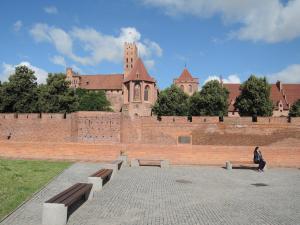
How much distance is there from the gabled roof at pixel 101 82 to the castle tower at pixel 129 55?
4.87 m

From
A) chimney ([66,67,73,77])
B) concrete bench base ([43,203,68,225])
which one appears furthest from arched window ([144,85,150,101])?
concrete bench base ([43,203,68,225])

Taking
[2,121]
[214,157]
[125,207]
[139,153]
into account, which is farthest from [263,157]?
[2,121]

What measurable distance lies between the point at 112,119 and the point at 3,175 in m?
15.0

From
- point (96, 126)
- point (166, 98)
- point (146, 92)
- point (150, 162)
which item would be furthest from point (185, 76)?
point (150, 162)

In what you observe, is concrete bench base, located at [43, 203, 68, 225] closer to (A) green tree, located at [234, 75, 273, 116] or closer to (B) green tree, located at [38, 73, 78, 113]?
(A) green tree, located at [234, 75, 273, 116]

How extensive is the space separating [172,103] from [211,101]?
4813mm

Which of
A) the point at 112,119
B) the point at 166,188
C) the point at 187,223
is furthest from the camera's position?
the point at 112,119

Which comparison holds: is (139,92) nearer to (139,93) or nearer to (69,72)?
(139,93)

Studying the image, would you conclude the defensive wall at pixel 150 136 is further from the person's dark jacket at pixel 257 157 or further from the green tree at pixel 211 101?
the green tree at pixel 211 101

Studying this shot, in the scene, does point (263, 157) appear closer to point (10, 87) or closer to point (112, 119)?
point (112, 119)

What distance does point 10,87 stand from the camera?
37.2 meters

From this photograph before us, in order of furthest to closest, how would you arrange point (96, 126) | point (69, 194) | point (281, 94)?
point (281, 94)
point (96, 126)
point (69, 194)

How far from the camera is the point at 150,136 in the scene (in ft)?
85.7

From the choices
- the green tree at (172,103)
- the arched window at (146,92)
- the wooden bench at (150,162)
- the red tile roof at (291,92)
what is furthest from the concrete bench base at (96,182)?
the red tile roof at (291,92)
